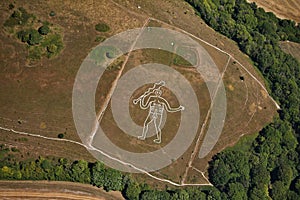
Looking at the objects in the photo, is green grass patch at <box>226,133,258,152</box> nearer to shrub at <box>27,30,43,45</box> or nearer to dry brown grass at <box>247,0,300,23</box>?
shrub at <box>27,30,43,45</box>

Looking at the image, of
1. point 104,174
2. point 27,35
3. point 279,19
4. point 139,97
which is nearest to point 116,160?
point 104,174

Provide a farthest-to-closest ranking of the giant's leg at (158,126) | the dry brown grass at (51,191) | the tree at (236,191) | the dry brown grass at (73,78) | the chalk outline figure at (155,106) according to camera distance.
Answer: the chalk outline figure at (155,106)
the giant's leg at (158,126)
the tree at (236,191)
the dry brown grass at (73,78)
the dry brown grass at (51,191)

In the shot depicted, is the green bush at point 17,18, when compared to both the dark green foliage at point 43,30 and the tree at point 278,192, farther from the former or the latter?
the tree at point 278,192

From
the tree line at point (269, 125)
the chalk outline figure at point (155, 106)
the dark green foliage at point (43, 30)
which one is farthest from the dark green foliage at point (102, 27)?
the tree line at point (269, 125)

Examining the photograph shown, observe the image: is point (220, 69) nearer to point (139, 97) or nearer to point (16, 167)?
point (139, 97)

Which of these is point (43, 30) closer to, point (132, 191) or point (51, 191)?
point (51, 191)

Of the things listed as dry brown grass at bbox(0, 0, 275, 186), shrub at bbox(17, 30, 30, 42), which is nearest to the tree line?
dry brown grass at bbox(0, 0, 275, 186)

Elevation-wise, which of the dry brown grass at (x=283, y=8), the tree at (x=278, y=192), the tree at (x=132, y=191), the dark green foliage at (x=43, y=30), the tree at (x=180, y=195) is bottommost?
the tree at (x=132, y=191)

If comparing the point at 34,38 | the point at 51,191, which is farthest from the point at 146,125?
A: the point at 34,38
